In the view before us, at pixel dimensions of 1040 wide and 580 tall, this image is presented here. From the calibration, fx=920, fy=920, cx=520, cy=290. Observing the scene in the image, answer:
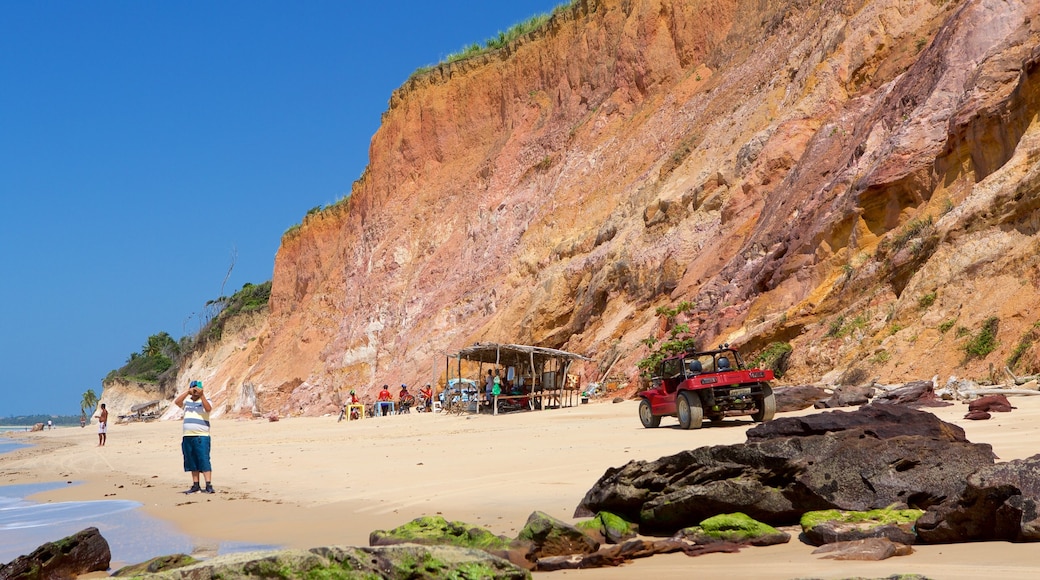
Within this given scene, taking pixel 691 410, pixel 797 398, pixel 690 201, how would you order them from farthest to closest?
pixel 690 201, pixel 797 398, pixel 691 410

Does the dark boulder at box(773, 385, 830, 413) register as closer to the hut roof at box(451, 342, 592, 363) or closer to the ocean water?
the ocean water

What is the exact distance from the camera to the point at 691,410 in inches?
487

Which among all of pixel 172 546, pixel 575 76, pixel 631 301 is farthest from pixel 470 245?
pixel 172 546

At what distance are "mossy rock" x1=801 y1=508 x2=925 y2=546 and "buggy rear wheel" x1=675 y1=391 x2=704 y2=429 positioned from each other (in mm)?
7114

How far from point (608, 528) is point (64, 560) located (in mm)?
3260

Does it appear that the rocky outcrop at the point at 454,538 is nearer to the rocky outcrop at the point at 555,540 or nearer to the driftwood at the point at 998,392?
the rocky outcrop at the point at 555,540

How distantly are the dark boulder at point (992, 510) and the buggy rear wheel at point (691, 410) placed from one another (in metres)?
7.68

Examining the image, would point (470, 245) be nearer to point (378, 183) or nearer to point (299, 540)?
point (378, 183)

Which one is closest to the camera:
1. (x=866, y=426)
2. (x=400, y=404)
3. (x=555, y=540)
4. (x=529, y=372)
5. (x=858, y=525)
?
(x=858, y=525)

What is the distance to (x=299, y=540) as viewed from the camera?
20.5ft

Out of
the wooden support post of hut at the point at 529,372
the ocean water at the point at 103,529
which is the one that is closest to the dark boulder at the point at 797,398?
the ocean water at the point at 103,529

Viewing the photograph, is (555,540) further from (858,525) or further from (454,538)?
(858,525)

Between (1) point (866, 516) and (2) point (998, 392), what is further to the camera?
(2) point (998, 392)

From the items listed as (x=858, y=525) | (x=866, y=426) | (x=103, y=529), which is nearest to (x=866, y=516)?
(x=858, y=525)
